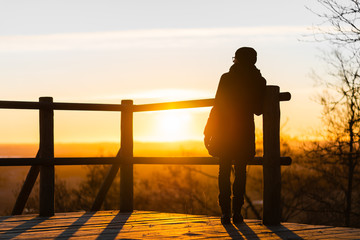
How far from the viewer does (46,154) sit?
22.1ft

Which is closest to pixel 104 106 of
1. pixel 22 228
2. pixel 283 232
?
pixel 22 228

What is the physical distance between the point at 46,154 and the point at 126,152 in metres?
1.08

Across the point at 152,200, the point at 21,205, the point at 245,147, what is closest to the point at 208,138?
the point at 245,147

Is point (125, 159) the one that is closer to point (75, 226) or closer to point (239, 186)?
point (75, 226)

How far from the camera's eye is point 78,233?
5320mm

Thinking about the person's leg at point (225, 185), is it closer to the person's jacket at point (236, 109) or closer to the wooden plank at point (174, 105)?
the person's jacket at point (236, 109)

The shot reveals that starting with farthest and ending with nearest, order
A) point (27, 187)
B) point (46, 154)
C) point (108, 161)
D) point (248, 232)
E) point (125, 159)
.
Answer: point (125, 159) → point (108, 161) → point (27, 187) → point (46, 154) → point (248, 232)

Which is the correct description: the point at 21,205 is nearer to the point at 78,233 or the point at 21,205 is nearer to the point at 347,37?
the point at 78,233

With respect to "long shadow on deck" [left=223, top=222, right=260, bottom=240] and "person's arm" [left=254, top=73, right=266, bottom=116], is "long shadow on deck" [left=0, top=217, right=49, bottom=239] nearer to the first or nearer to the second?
"long shadow on deck" [left=223, top=222, right=260, bottom=240]

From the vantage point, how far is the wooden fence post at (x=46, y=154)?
6734mm

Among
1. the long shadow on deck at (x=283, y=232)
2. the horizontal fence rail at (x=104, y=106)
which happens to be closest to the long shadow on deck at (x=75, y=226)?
the horizontal fence rail at (x=104, y=106)

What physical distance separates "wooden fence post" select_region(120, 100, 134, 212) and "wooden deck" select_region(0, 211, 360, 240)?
69cm

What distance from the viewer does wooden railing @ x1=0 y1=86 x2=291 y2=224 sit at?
18.9 ft

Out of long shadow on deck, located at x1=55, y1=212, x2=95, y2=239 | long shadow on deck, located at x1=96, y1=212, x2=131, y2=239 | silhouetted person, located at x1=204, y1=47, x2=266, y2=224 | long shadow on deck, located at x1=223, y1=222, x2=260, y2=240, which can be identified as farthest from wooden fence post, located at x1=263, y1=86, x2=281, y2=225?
long shadow on deck, located at x1=55, y1=212, x2=95, y2=239
